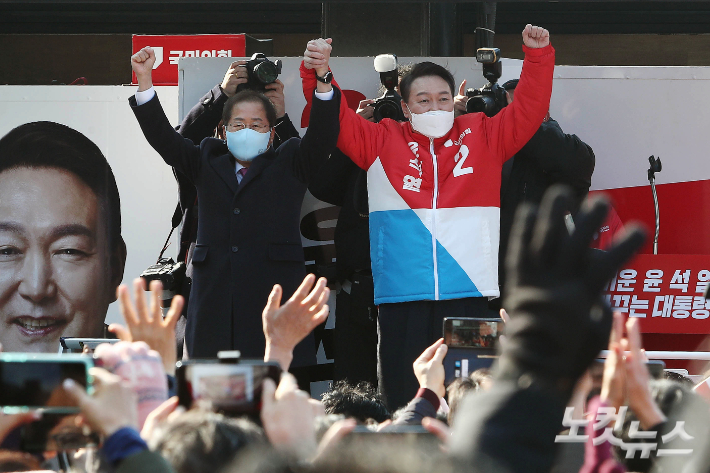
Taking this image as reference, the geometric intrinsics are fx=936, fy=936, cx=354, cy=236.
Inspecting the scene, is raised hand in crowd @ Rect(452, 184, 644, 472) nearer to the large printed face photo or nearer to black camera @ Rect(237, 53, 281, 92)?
black camera @ Rect(237, 53, 281, 92)

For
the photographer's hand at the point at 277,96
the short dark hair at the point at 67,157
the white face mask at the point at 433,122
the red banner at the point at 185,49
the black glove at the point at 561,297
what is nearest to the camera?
the black glove at the point at 561,297

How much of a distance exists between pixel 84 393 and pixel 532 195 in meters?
3.02

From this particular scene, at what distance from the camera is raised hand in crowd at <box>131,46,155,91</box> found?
404 centimetres

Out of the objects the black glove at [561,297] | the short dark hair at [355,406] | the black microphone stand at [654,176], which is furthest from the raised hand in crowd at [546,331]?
the black microphone stand at [654,176]

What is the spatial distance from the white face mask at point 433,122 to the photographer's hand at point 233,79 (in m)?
0.97

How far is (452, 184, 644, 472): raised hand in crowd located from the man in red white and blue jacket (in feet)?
8.12

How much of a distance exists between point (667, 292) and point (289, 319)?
2.79 metres

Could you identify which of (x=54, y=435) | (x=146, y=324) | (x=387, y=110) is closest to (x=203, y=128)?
(x=387, y=110)

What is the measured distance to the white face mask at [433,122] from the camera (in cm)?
394

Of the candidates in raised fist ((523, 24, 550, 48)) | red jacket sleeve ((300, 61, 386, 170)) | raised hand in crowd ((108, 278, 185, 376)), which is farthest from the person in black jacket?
raised hand in crowd ((108, 278, 185, 376))

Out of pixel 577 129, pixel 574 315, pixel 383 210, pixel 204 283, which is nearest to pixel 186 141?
pixel 204 283

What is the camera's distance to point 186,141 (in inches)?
161

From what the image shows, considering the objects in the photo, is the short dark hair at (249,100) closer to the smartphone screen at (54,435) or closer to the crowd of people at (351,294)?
the crowd of people at (351,294)

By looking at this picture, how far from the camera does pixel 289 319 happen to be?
2225 mm
